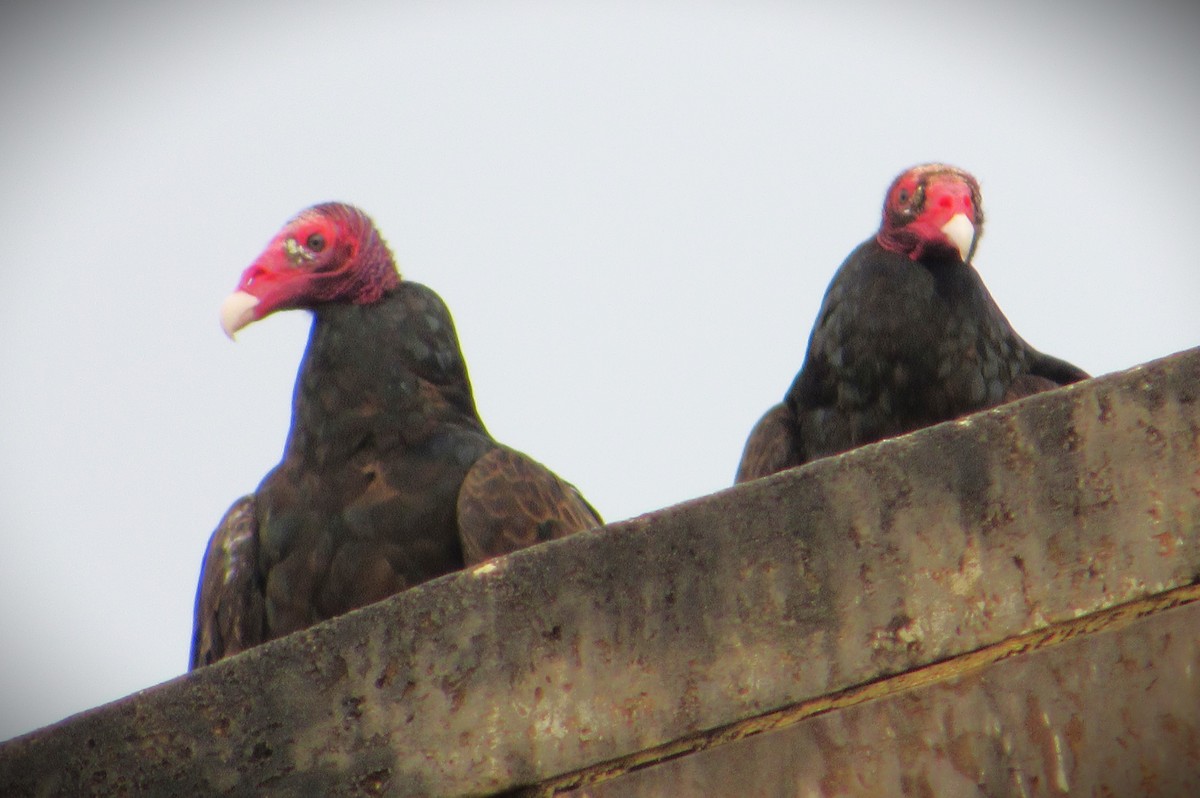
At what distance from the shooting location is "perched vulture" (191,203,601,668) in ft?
13.0

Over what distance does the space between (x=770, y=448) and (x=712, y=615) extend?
88.7 inches

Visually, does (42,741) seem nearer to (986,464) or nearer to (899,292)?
(986,464)

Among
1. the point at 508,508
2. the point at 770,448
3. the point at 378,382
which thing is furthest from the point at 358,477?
the point at 770,448

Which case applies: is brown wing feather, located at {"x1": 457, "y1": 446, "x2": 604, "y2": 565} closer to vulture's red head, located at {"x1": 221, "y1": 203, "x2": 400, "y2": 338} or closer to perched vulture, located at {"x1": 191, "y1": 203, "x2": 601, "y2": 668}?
perched vulture, located at {"x1": 191, "y1": 203, "x2": 601, "y2": 668}

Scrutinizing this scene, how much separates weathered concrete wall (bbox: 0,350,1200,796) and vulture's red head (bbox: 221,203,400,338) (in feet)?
5.89

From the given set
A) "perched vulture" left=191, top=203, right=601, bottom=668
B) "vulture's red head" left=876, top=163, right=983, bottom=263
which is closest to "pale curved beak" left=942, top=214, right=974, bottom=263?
"vulture's red head" left=876, top=163, right=983, bottom=263

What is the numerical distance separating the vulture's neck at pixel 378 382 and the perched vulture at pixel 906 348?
1132mm

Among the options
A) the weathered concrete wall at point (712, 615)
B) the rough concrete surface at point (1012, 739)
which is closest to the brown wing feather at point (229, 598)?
the weathered concrete wall at point (712, 615)

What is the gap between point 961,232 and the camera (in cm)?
470

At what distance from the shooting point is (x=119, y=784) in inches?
108

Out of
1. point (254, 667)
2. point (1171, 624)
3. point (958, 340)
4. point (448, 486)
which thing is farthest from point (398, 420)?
point (1171, 624)

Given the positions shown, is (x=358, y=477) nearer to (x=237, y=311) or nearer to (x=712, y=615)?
(x=237, y=311)

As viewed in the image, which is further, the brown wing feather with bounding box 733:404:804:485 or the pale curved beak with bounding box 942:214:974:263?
the brown wing feather with bounding box 733:404:804:485

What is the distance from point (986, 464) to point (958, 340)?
6.82 feet
